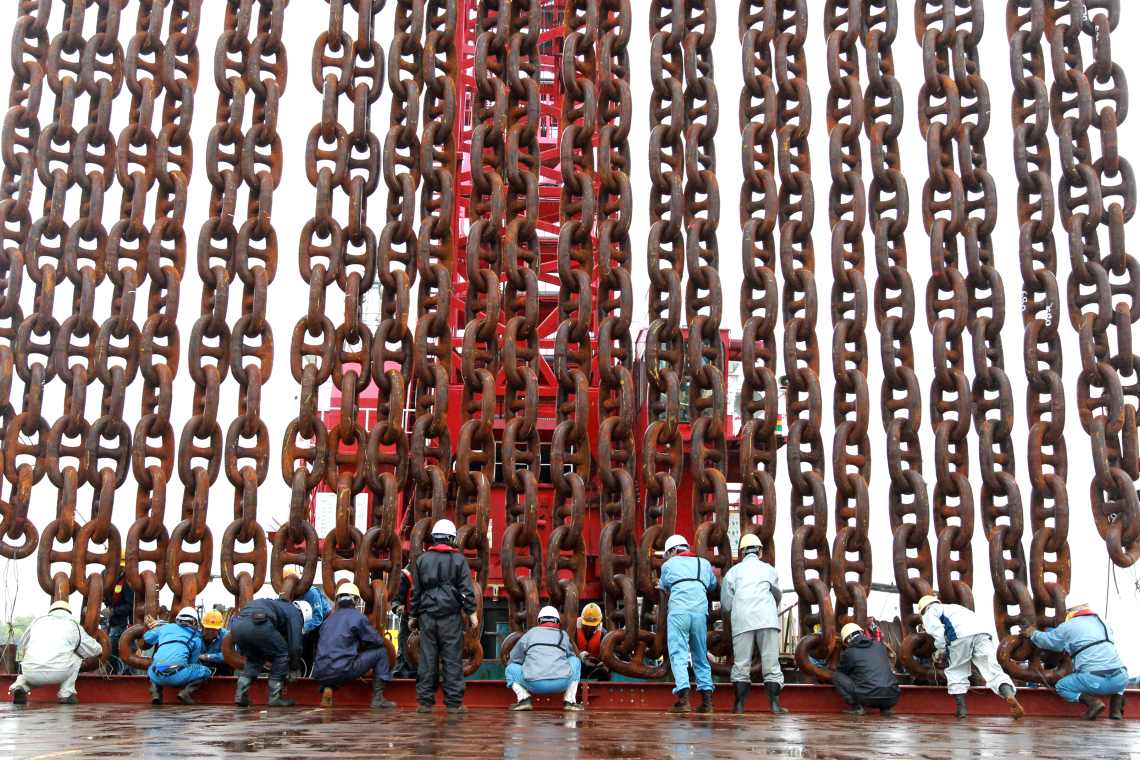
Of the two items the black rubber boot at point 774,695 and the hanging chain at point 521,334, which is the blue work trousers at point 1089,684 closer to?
the black rubber boot at point 774,695

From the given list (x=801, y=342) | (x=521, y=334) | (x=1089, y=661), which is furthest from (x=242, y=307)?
(x=1089, y=661)

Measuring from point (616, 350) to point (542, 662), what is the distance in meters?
2.19

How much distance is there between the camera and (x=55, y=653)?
26.2 ft

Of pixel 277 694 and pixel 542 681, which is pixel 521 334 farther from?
pixel 277 694

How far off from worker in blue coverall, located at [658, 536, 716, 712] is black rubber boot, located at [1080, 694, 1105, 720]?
7.92ft

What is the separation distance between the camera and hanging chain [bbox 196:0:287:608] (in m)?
8.27

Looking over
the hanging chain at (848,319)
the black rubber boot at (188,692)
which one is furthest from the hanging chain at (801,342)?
the black rubber boot at (188,692)

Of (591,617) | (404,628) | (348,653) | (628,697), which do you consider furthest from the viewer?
(591,617)

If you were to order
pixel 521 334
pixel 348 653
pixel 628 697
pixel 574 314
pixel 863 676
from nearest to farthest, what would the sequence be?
pixel 348 653, pixel 863 676, pixel 628 697, pixel 521 334, pixel 574 314

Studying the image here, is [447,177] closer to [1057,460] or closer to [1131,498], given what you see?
[1057,460]

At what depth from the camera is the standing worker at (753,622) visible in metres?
7.96

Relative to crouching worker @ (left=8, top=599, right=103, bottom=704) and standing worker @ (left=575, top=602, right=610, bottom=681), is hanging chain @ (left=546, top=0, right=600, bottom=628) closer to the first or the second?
standing worker @ (left=575, top=602, right=610, bottom=681)

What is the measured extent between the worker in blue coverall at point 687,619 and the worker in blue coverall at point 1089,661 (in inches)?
84.6

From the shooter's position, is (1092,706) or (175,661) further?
(175,661)
